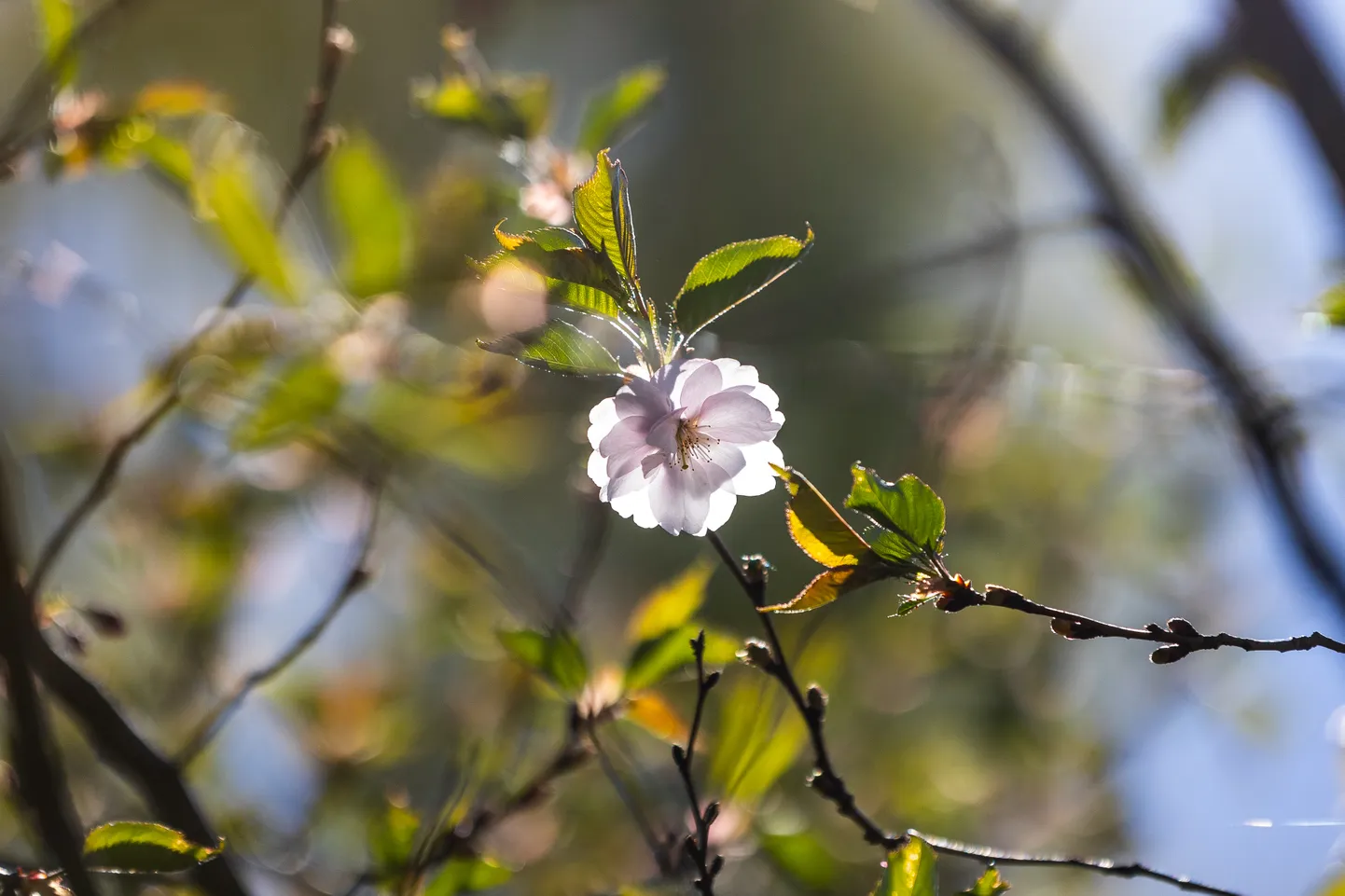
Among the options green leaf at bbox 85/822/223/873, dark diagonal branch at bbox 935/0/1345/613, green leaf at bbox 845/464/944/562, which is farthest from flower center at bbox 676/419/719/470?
dark diagonal branch at bbox 935/0/1345/613

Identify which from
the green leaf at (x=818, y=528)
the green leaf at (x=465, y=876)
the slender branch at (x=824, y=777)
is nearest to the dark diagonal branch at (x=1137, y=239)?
the slender branch at (x=824, y=777)

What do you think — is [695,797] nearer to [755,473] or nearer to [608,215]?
[755,473]

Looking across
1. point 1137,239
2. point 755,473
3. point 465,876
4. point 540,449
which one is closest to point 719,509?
point 755,473

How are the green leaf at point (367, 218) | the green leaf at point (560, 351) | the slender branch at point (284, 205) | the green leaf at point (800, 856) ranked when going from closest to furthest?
the green leaf at point (560, 351) < the slender branch at point (284, 205) < the green leaf at point (800, 856) < the green leaf at point (367, 218)

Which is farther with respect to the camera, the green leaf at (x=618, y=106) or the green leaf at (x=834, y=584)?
the green leaf at (x=618, y=106)

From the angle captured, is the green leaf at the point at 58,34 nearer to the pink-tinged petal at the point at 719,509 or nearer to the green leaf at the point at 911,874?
the pink-tinged petal at the point at 719,509

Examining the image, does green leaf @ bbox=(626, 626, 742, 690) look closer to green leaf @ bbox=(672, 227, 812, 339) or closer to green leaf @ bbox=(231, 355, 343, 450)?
green leaf @ bbox=(672, 227, 812, 339)
